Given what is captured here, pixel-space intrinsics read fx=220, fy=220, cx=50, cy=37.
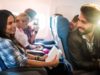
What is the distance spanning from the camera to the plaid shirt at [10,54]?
1.88 metres

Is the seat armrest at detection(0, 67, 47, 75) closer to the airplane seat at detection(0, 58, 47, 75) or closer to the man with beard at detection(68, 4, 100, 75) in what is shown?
the airplane seat at detection(0, 58, 47, 75)

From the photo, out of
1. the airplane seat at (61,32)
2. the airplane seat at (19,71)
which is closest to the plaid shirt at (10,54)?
the airplane seat at (19,71)

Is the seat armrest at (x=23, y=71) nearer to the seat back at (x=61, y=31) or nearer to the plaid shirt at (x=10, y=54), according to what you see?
the plaid shirt at (x=10, y=54)

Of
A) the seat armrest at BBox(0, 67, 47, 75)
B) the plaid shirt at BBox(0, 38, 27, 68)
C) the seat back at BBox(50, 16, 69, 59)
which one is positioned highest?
the seat back at BBox(50, 16, 69, 59)

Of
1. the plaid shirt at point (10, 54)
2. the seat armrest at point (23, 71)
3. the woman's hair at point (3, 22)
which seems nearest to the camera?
the seat armrest at point (23, 71)

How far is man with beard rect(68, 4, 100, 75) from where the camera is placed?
189 cm

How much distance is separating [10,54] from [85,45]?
66 centimetres

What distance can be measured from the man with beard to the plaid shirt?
0.46 m

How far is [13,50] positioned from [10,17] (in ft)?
1.05

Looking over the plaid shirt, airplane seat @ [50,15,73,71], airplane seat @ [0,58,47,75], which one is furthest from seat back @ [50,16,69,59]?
the plaid shirt

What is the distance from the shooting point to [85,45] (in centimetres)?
190

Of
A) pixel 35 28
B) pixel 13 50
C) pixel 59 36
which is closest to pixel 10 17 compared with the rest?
pixel 13 50

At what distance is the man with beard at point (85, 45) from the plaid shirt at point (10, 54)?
1.51ft

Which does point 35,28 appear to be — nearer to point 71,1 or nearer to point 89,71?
point 71,1
